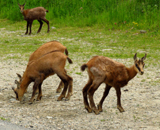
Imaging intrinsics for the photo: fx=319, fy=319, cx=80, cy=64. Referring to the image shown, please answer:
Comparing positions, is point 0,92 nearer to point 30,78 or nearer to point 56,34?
point 30,78

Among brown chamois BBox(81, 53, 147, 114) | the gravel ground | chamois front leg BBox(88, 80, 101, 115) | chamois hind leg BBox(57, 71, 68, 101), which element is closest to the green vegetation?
the gravel ground

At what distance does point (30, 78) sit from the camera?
7.07 metres

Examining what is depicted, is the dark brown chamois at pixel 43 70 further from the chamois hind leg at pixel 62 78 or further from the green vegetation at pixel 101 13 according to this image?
the green vegetation at pixel 101 13

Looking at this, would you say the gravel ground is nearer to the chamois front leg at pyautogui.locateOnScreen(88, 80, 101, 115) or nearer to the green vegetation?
the chamois front leg at pyautogui.locateOnScreen(88, 80, 101, 115)

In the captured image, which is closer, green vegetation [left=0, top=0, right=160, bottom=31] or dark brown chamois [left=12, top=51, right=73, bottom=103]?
dark brown chamois [left=12, top=51, right=73, bottom=103]

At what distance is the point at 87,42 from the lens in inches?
557

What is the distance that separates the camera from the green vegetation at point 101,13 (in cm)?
1614

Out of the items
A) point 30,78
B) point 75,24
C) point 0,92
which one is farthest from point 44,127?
point 75,24

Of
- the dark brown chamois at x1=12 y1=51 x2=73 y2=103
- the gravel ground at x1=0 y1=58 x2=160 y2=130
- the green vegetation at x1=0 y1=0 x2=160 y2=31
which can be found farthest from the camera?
the green vegetation at x1=0 y1=0 x2=160 y2=31

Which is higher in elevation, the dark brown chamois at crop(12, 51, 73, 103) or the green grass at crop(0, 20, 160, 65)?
the dark brown chamois at crop(12, 51, 73, 103)

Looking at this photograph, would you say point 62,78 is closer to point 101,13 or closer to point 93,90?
point 93,90

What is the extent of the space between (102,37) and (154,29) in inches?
97.9

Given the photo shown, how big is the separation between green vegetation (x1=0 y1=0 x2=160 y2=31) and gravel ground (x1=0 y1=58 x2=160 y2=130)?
796 cm

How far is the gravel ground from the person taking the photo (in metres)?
5.64
